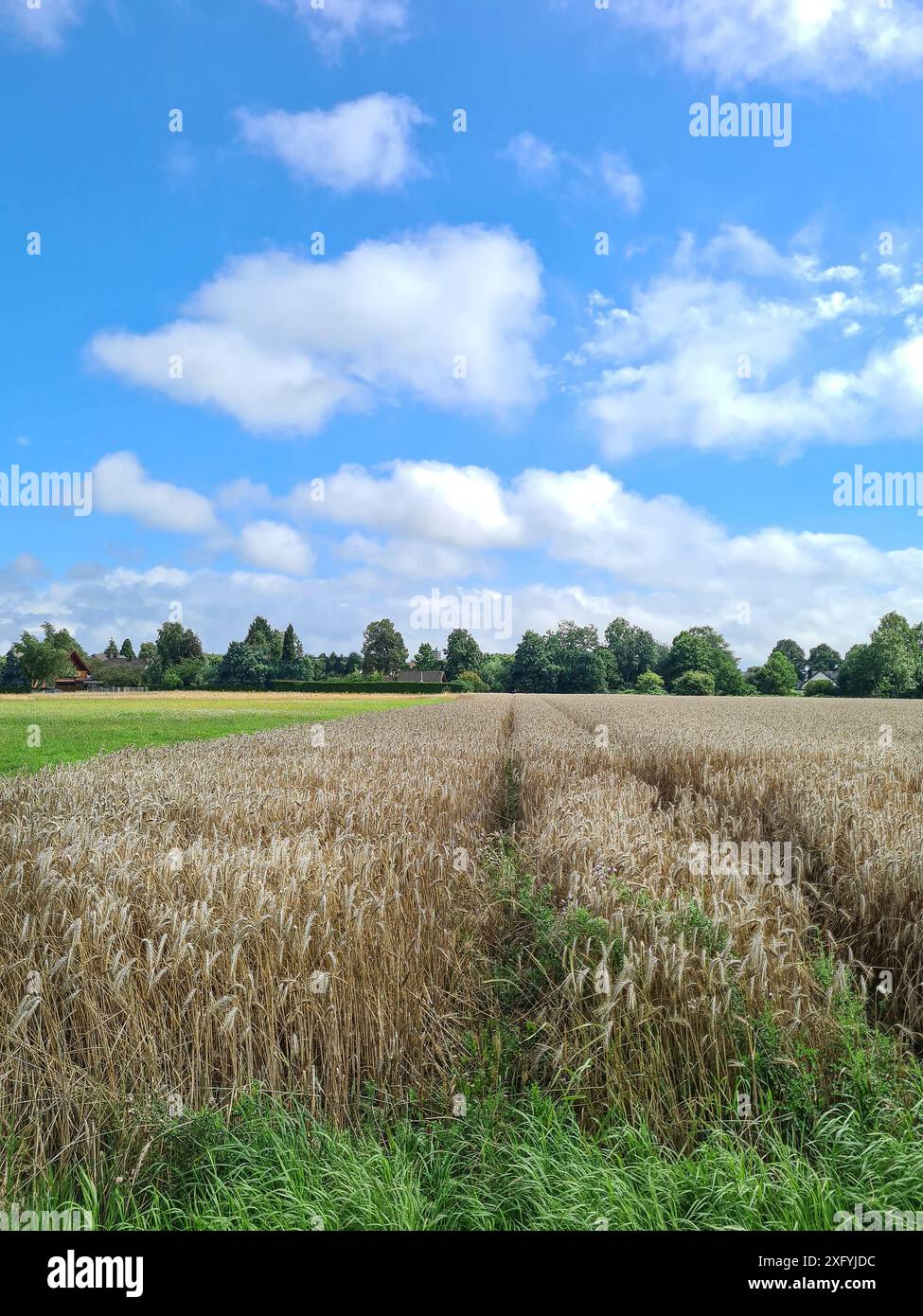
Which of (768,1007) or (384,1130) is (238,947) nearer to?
(384,1130)

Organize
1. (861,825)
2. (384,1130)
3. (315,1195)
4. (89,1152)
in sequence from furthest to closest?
(861,825) → (384,1130) → (89,1152) → (315,1195)

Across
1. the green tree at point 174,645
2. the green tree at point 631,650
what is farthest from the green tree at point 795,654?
the green tree at point 174,645

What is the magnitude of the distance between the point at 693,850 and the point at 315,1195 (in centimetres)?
384

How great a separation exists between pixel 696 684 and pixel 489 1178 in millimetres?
113775

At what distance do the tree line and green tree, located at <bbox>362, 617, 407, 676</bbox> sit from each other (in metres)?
0.21

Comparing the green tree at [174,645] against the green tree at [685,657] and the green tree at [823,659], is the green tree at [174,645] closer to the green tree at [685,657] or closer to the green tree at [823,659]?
the green tree at [685,657]

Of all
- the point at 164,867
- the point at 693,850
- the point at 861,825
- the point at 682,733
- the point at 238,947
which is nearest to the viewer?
the point at 238,947

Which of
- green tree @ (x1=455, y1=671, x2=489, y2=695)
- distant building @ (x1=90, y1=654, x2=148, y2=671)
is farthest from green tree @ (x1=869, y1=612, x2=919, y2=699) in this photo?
distant building @ (x1=90, y1=654, x2=148, y2=671)

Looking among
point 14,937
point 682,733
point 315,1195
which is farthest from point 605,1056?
point 682,733

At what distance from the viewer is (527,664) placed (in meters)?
122

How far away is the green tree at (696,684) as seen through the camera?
10894 cm

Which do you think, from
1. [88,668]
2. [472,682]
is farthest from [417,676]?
[88,668]

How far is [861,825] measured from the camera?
6422 mm

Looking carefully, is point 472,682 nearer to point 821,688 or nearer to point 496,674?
point 496,674
